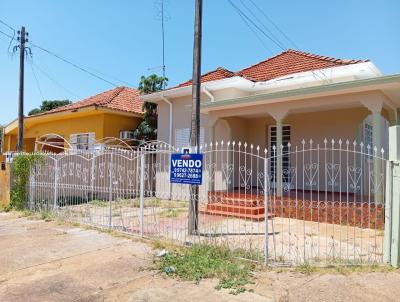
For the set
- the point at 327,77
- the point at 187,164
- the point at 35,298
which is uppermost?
the point at 327,77

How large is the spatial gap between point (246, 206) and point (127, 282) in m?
5.10

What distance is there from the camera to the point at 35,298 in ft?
14.5

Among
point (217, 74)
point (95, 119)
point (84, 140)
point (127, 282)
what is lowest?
point (127, 282)

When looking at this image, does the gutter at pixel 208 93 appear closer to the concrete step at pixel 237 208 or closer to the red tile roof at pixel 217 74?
the red tile roof at pixel 217 74

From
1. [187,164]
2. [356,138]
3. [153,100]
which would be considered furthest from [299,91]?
[153,100]

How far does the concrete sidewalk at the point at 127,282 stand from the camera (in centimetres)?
440

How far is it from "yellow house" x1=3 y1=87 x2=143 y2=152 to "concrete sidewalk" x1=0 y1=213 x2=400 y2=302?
31.1 ft

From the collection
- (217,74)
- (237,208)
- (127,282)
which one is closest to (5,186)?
(237,208)

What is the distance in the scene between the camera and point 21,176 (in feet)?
38.4

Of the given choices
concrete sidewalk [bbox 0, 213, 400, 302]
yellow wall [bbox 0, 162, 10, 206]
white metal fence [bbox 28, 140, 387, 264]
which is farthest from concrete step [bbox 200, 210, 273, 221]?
yellow wall [bbox 0, 162, 10, 206]

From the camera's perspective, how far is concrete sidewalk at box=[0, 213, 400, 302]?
4402 mm

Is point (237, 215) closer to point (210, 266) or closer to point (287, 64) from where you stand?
point (210, 266)

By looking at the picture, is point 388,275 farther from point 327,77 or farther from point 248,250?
point 327,77

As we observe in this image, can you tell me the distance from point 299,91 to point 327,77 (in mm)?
3141
